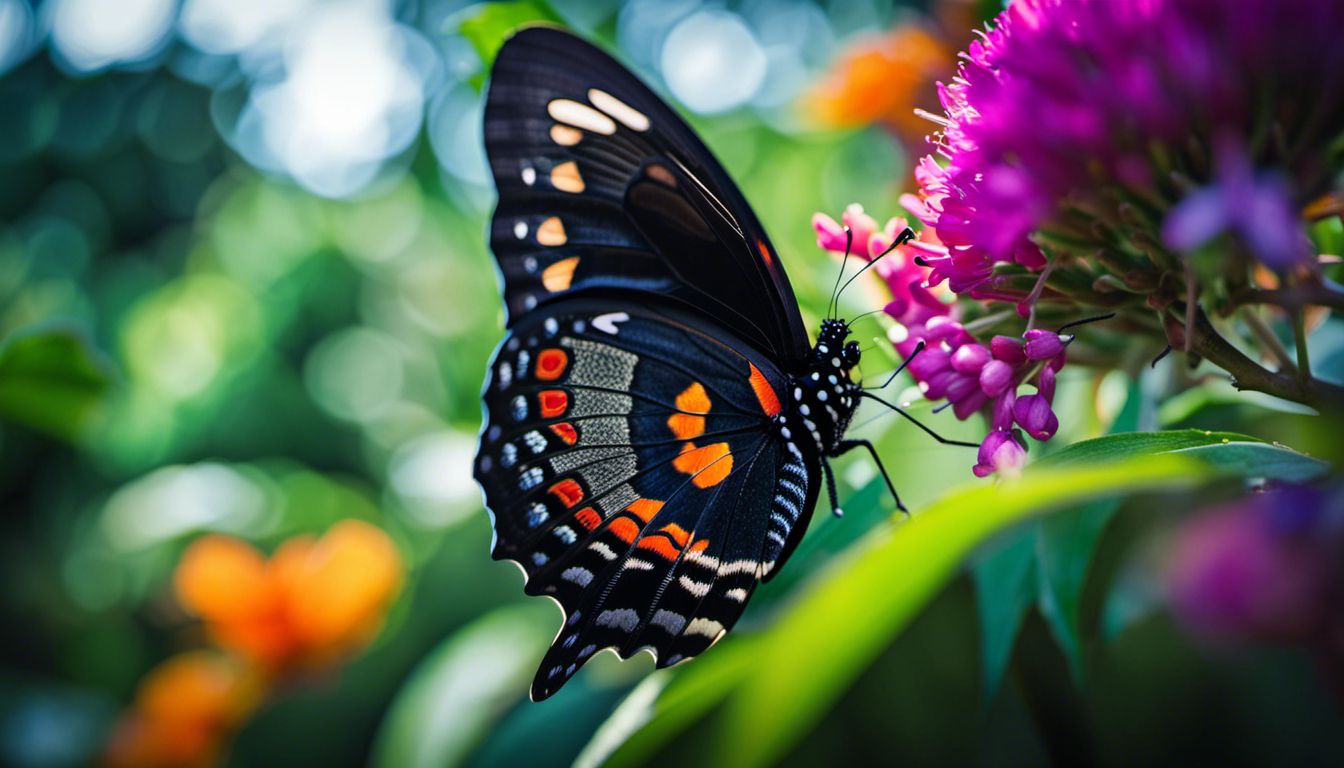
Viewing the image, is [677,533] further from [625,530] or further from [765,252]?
[765,252]

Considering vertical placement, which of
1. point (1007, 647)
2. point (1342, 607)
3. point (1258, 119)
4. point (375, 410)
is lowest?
point (375, 410)

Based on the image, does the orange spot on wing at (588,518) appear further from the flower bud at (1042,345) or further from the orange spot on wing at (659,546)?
the flower bud at (1042,345)

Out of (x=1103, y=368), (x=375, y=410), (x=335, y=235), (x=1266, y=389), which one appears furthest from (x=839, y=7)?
(x=1266, y=389)

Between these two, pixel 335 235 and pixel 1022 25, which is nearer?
pixel 1022 25

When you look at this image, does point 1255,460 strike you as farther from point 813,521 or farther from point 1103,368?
point 813,521

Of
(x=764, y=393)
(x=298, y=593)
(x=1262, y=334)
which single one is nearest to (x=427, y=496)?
(x=298, y=593)

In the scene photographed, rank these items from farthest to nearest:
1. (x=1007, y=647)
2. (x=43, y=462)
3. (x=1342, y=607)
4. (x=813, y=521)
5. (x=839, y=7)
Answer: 1. (x=839, y=7)
2. (x=43, y=462)
3. (x=813, y=521)
4. (x=1007, y=647)
5. (x=1342, y=607)

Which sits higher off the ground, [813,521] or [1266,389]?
[1266,389]
